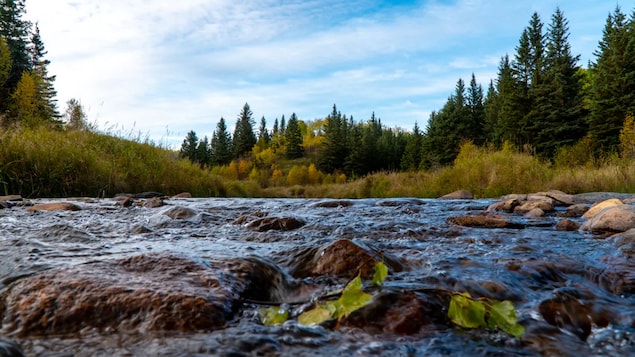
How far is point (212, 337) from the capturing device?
3.48ft

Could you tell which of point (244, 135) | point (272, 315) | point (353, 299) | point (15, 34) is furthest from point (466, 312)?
point (244, 135)

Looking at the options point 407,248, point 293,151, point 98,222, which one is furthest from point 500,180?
point 293,151

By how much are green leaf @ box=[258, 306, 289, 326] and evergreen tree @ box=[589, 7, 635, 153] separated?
109ft

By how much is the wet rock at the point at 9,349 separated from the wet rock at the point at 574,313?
1569mm

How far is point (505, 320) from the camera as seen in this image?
108cm

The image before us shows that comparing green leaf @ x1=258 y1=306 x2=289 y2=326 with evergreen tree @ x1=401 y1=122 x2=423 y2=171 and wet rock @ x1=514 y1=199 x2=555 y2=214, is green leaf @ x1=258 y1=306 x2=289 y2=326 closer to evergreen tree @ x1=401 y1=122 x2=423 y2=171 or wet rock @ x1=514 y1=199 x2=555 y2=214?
wet rock @ x1=514 y1=199 x2=555 y2=214

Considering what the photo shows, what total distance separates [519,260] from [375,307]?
45.1 inches

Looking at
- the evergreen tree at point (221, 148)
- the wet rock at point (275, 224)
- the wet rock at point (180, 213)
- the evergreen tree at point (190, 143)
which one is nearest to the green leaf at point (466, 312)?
the wet rock at point (275, 224)

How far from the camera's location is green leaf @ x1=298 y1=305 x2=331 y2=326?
1.14m

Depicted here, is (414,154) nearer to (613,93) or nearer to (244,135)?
(613,93)

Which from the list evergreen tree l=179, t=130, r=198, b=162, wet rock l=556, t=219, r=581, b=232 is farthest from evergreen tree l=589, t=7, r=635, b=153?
evergreen tree l=179, t=130, r=198, b=162

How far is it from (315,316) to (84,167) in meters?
7.13

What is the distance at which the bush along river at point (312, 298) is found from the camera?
1044 millimetres

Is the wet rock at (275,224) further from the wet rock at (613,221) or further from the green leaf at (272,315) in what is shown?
the wet rock at (613,221)
